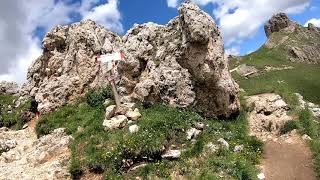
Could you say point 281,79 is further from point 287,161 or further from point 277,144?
point 287,161

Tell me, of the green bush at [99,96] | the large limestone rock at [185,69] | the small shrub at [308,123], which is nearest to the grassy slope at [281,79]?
the small shrub at [308,123]

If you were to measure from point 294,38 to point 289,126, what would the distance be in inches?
2581

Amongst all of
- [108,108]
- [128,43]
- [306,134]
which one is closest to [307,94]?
[306,134]

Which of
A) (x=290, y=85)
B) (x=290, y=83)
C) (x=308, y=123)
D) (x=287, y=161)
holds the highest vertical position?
(x=290, y=83)

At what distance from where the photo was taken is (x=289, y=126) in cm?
2944

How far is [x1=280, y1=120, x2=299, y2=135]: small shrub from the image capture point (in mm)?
29306

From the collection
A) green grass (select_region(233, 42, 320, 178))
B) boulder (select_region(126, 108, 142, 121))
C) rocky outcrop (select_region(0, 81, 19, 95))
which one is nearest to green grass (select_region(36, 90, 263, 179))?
boulder (select_region(126, 108, 142, 121))

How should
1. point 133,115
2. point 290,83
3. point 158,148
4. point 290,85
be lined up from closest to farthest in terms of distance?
point 158,148, point 133,115, point 290,85, point 290,83

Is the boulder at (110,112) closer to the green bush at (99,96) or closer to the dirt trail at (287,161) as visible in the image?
the green bush at (99,96)

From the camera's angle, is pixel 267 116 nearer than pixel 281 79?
Yes

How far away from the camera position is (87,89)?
110ft

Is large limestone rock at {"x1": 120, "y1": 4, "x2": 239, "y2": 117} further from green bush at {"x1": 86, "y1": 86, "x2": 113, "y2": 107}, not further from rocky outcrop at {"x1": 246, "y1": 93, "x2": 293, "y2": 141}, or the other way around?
rocky outcrop at {"x1": 246, "y1": 93, "x2": 293, "y2": 141}

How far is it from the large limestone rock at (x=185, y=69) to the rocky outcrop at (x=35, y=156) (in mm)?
6331

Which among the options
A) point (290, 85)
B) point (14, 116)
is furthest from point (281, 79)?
point (14, 116)
